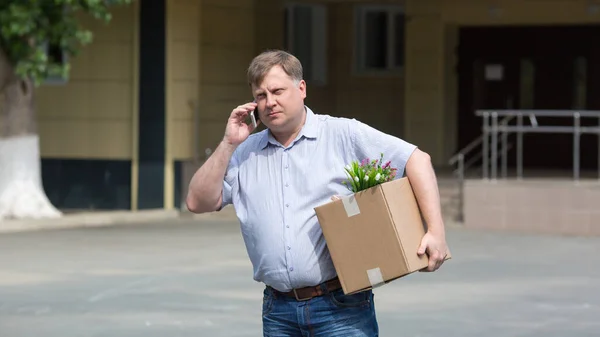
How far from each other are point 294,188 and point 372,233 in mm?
367

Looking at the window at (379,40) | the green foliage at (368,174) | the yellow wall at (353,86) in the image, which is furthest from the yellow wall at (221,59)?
the green foliage at (368,174)

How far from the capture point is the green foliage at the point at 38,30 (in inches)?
718

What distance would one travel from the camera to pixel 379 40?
27.9 metres

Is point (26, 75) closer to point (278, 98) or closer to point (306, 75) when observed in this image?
point (306, 75)

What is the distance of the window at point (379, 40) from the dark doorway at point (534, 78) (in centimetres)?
157

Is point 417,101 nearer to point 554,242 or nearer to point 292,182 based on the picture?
point 554,242

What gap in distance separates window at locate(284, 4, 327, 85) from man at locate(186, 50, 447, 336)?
21.0m

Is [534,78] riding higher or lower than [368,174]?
lower

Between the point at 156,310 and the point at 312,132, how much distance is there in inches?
240

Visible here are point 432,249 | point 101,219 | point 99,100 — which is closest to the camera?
point 432,249

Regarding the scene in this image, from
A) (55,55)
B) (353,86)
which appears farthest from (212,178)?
(353,86)

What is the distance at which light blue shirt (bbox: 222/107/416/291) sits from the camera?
17.5ft

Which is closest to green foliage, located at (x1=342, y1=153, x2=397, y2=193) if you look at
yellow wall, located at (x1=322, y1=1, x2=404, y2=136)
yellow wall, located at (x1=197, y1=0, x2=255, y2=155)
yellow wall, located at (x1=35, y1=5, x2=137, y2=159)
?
yellow wall, located at (x1=35, y1=5, x2=137, y2=159)

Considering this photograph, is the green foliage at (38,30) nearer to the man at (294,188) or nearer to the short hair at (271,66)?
the man at (294,188)
